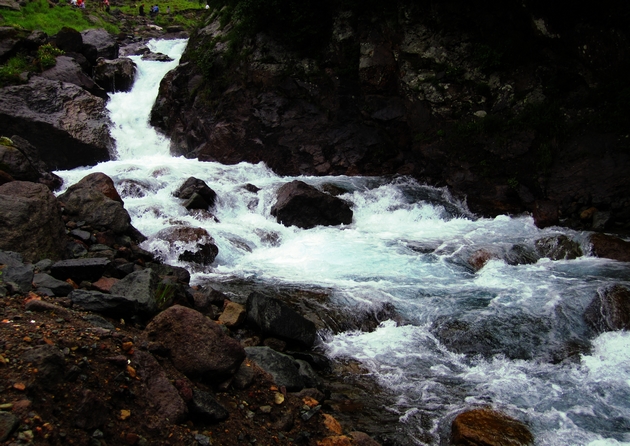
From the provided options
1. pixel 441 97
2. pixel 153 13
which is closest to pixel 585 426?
pixel 441 97

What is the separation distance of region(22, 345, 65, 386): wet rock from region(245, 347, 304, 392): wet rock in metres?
2.64

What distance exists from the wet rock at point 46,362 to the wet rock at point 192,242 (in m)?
7.18

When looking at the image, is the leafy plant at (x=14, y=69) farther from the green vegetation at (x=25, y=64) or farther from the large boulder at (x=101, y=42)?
the large boulder at (x=101, y=42)

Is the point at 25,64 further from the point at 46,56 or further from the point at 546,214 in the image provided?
the point at 546,214

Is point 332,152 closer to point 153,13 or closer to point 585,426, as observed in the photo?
point 585,426

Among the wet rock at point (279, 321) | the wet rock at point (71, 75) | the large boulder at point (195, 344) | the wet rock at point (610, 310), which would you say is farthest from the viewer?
the wet rock at point (71, 75)

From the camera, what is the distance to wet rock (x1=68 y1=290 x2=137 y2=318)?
5637mm

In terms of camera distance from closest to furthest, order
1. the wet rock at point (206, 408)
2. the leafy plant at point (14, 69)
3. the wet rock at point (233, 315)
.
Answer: the wet rock at point (206, 408), the wet rock at point (233, 315), the leafy plant at point (14, 69)

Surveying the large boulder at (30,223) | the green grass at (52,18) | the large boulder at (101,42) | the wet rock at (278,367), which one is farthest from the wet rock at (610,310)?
the large boulder at (101,42)

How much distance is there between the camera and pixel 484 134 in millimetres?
16062

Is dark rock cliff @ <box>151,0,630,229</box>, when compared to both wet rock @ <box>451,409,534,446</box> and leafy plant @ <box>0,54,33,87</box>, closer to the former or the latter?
leafy plant @ <box>0,54,33,87</box>

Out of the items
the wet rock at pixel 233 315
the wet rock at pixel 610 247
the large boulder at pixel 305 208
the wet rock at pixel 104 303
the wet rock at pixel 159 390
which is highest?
the wet rock at pixel 610 247

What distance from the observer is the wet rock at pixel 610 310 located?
27.2ft

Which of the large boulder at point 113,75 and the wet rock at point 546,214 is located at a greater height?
the wet rock at point 546,214
